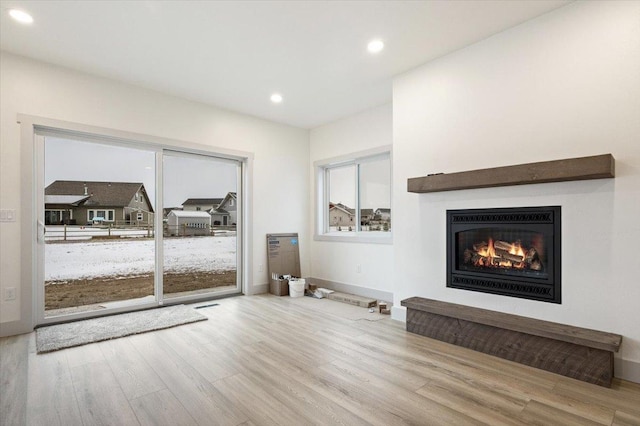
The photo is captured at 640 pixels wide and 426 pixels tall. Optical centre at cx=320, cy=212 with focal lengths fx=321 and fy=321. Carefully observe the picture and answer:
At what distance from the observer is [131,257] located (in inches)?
161

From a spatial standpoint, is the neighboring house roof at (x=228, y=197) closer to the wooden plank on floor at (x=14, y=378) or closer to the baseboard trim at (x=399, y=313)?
the wooden plank on floor at (x=14, y=378)

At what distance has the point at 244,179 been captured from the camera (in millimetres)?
5105

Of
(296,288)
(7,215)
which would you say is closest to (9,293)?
(7,215)

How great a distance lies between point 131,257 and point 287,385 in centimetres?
295

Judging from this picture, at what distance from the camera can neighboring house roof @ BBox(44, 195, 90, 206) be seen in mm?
3541

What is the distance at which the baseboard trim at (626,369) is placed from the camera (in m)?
2.23

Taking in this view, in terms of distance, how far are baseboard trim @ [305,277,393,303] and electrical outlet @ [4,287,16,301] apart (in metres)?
3.77

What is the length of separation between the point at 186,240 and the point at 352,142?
290 centimetres

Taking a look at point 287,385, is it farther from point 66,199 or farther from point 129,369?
point 66,199

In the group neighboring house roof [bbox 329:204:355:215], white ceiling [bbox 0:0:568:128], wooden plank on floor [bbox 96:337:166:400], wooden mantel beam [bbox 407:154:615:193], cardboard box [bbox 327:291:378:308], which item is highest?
white ceiling [bbox 0:0:568:128]

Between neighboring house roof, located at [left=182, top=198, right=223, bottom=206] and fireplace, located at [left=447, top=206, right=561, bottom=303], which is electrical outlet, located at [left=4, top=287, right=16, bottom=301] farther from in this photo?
fireplace, located at [left=447, top=206, right=561, bottom=303]

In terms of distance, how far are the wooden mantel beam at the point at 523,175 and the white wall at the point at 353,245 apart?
1552 mm

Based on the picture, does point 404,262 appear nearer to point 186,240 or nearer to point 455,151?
point 455,151

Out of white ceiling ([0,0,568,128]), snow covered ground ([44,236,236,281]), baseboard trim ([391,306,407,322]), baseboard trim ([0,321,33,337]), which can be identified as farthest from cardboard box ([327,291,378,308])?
baseboard trim ([0,321,33,337])
